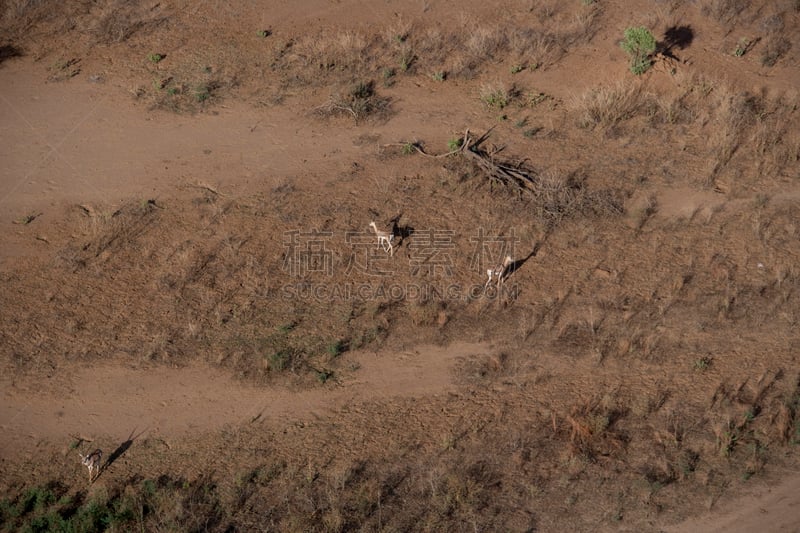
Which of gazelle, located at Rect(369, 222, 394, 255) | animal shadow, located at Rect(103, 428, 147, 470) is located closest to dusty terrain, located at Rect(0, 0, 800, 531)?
animal shadow, located at Rect(103, 428, 147, 470)

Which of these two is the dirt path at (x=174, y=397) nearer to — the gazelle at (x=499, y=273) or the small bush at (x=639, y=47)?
the gazelle at (x=499, y=273)

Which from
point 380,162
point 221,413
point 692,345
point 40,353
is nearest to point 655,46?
point 380,162

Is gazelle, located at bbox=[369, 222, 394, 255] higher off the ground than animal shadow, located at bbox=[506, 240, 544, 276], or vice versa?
gazelle, located at bbox=[369, 222, 394, 255]

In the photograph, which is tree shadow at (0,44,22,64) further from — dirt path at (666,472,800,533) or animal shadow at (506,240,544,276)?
dirt path at (666,472,800,533)

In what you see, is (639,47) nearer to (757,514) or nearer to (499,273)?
(499,273)

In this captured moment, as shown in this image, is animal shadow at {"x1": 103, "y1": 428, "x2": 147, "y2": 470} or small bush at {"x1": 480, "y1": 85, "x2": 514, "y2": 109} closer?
animal shadow at {"x1": 103, "y1": 428, "x2": 147, "y2": 470}

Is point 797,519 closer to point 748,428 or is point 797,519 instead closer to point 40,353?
point 748,428

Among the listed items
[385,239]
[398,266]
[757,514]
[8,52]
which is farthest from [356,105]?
[757,514]
